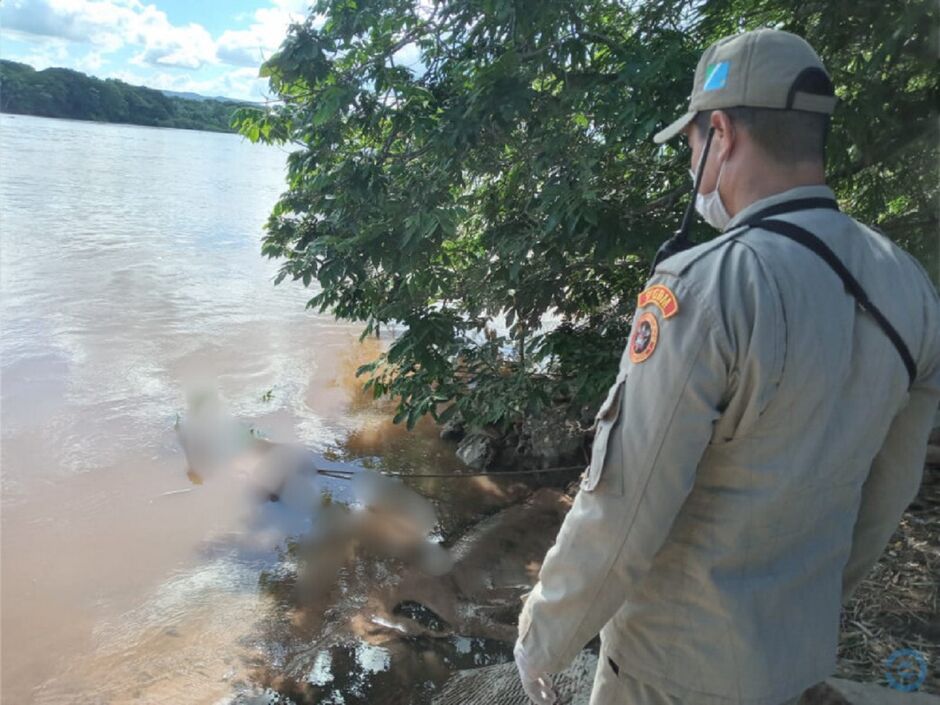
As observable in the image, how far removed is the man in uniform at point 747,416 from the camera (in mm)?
1143

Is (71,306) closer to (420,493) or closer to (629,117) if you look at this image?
(420,493)

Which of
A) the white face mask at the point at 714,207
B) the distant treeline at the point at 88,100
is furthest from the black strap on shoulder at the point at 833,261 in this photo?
the distant treeline at the point at 88,100

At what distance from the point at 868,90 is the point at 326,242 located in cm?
257

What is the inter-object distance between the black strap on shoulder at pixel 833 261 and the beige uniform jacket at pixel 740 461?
15 millimetres

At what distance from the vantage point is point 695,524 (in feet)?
4.16

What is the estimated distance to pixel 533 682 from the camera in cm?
146

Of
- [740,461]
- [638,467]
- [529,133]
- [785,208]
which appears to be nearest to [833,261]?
[785,208]

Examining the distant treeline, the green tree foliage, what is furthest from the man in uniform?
the distant treeline

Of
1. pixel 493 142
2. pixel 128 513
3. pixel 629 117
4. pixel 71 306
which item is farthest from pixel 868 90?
pixel 71 306

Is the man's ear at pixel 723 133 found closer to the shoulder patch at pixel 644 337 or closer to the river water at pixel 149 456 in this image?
the shoulder patch at pixel 644 337

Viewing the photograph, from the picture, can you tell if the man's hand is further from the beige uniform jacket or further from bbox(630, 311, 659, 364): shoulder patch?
bbox(630, 311, 659, 364): shoulder patch

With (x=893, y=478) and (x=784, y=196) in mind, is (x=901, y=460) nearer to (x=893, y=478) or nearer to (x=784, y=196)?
(x=893, y=478)

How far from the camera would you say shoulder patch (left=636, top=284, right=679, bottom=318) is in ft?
3.85

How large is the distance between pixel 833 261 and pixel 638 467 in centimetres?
47
